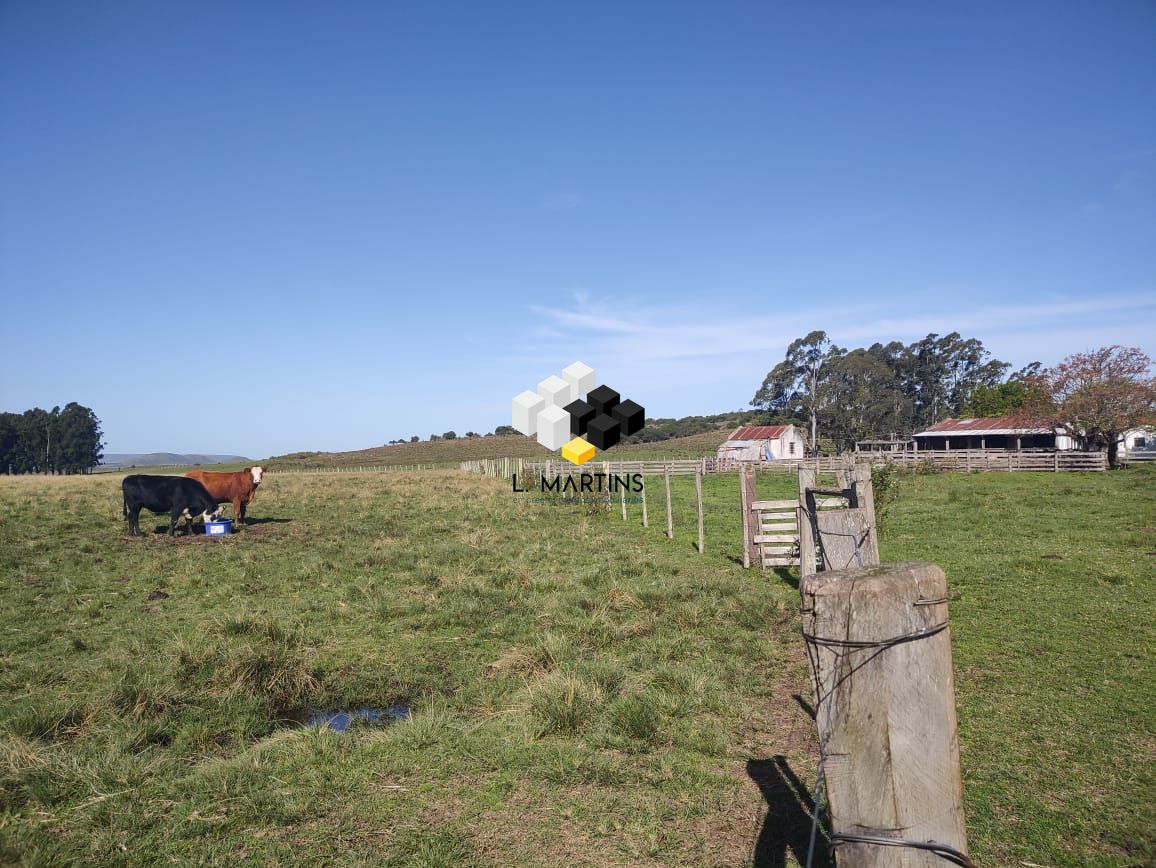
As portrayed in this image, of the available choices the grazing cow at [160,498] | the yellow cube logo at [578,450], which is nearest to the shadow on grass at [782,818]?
the grazing cow at [160,498]

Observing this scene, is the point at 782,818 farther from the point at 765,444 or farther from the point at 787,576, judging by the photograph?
the point at 765,444

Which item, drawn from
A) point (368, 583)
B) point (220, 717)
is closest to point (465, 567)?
point (368, 583)

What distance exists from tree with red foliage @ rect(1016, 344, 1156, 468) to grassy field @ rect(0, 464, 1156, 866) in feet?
114

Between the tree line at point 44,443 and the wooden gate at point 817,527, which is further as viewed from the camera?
the tree line at point 44,443

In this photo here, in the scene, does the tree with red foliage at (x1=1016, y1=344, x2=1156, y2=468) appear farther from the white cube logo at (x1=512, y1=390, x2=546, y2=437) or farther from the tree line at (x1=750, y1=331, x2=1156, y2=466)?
the white cube logo at (x1=512, y1=390, x2=546, y2=437)

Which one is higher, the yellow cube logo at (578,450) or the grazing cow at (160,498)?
the yellow cube logo at (578,450)

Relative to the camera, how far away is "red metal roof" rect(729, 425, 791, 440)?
53.7 metres

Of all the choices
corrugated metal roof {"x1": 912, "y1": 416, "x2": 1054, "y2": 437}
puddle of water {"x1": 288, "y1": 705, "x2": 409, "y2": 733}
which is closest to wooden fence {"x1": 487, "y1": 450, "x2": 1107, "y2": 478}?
corrugated metal roof {"x1": 912, "y1": 416, "x2": 1054, "y2": 437}

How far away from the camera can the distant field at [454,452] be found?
7676cm

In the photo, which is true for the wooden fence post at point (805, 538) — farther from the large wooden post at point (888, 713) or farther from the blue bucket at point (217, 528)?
the blue bucket at point (217, 528)

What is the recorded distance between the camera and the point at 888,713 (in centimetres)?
196

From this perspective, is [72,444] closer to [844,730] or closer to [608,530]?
[608,530]

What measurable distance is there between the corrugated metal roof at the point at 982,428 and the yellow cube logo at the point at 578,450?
3125 centimetres

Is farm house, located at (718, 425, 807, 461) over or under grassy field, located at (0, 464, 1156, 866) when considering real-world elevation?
over
